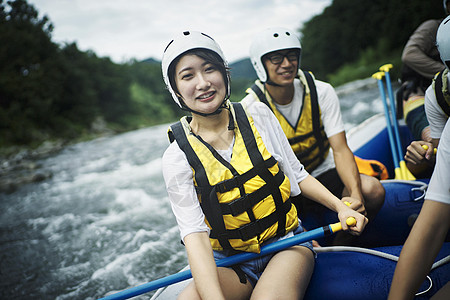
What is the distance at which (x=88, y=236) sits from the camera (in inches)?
167

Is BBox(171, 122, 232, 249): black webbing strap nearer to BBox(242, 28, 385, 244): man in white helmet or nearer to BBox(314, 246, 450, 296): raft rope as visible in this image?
BBox(314, 246, 450, 296): raft rope

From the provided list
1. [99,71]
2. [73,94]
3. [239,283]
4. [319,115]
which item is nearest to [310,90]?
[319,115]

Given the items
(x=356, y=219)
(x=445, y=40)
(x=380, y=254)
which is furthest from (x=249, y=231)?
(x=445, y=40)

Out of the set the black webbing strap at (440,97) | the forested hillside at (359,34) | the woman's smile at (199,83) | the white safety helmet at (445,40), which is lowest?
the black webbing strap at (440,97)

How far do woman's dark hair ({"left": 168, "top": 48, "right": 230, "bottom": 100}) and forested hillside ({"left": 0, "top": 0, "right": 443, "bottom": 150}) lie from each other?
19.0 m

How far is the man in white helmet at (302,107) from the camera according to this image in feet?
6.33

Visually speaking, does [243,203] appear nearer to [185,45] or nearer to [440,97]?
[185,45]

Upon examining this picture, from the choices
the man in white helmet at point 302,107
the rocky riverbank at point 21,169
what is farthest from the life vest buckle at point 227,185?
the rocky riverbank at point 21,169

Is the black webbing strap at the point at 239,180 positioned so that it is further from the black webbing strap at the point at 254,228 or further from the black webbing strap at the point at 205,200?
the black webbing strap at the point at 254,228

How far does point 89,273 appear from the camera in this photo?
326 cm

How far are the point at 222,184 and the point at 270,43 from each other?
1.10 meters

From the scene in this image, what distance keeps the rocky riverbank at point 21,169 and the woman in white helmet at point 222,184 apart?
802 cm

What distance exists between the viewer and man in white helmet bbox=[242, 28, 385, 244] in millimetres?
1930

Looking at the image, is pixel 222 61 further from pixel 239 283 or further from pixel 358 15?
pixel 358 15
